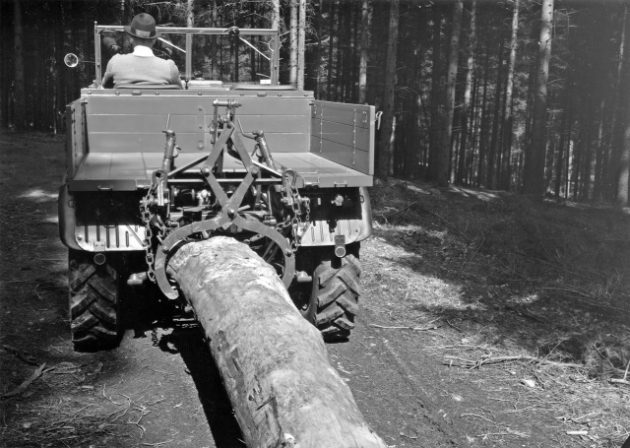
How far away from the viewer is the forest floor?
16.5 ft

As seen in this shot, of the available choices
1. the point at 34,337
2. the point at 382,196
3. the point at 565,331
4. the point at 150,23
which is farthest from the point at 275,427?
the point at 382,196

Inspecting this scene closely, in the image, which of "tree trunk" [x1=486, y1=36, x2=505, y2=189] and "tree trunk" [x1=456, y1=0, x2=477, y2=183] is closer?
"tree trunk" [x1=456, y1=0, x2=477, y2=183]

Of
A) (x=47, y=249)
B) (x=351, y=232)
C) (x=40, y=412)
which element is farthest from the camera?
(x=47, y=249)

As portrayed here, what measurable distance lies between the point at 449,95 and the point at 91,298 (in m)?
16.4

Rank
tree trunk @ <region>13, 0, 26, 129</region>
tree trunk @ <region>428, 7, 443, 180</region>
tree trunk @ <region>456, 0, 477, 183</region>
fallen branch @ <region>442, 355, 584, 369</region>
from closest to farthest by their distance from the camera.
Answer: fallen branch @ <region>442, 355, 584, 369</region> → tree trunk @ <region>13, 0, 26, 129</region> → tree trunk @ <region>428, 7, 443, 180</region> → tree trunk @ <region>456, 0, 477, 183</region>

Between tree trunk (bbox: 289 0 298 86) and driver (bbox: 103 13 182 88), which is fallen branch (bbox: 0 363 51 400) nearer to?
driver (bbox: 103 13 182 88)

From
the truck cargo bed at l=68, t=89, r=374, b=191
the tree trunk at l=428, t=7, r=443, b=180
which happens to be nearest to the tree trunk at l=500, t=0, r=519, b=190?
the tree trunk at l=428, t=7, r=443, b=180

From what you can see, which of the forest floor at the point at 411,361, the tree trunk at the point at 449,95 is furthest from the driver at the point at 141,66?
the tree trunk at the point at 449,95

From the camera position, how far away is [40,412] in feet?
16.6

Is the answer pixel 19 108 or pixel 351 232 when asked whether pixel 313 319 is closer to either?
pixel 351 232

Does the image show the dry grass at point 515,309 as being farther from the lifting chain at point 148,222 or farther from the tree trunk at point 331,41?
the tree trunk at point 331,41

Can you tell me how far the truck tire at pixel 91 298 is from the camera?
5.86 m

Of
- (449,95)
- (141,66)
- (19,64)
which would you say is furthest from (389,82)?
(141,66)

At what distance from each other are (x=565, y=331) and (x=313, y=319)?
2.79 m
